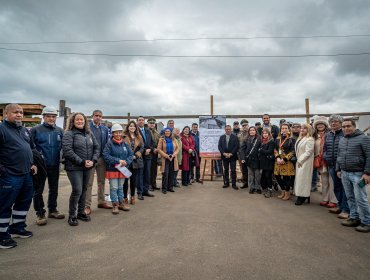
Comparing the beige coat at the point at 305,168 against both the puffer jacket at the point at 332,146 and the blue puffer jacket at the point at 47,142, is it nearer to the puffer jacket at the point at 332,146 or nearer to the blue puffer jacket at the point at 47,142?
the puffer jacket at the point at 332,146

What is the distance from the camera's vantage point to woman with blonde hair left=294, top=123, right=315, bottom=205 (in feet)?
18.8


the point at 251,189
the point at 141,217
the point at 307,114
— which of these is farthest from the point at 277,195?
the point at 141,217

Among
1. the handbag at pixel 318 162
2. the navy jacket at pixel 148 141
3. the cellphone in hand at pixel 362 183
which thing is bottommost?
the cellphone in hand at pixel 362 183

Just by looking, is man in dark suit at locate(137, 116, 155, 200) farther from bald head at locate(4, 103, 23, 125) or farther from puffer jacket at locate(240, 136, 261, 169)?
bald head at locate(4, 103, 23, 125)

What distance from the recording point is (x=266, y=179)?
A: 7020mm

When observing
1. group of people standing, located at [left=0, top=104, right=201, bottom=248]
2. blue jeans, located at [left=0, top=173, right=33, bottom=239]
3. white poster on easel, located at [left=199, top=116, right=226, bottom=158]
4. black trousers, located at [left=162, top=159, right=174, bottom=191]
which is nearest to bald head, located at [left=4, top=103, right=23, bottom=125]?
group of people standing, located at [left=0, top=104, right=201, bottom=248]

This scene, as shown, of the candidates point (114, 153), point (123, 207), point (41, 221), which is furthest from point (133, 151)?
point (41, 221)

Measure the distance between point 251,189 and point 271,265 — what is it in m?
4.37

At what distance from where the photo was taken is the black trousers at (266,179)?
690 cm

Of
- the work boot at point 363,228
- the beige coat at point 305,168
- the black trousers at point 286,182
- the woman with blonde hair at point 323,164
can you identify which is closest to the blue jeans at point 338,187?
the woman with blonde hair at point 323,164

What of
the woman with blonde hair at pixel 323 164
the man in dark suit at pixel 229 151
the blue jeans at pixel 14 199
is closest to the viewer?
the blue jeans at pixel 14 199

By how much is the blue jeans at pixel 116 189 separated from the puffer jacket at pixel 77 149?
0.76 metres

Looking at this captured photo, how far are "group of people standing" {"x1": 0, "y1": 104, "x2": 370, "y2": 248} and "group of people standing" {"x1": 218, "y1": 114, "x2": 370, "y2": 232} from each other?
16mm

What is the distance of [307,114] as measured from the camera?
332 inches
